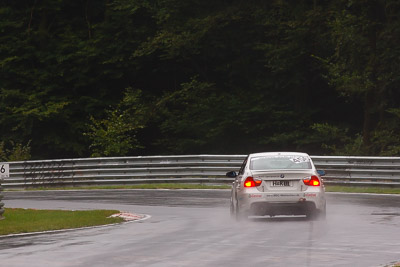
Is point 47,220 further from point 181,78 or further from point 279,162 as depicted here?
point 181,78

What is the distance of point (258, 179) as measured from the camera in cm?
1983

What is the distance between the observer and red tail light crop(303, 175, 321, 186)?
19.7m

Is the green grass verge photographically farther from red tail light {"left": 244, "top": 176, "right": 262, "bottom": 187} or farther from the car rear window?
the car rear window

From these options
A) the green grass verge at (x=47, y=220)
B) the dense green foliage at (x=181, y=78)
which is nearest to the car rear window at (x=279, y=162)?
the green grass verge at (x=47, y=220)

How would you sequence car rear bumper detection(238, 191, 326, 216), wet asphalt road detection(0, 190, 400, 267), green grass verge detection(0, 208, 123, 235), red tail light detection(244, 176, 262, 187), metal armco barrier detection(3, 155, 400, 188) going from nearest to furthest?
wet asphalt road detection(0, 190, 400, 267) → car rear bumper detection(238, 191, 326, 216) → red tail light detection(244, 176, 262, 187) → green grass verge detection(0, 208, 123, 235) → metal armco barrier detection(3, 155, 400, 188)

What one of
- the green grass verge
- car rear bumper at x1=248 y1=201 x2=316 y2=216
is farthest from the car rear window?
the green grass verge

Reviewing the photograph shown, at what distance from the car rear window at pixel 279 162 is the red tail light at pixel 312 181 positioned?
1.60 feet

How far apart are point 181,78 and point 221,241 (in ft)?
113

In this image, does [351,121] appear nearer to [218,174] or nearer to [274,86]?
[274,86]

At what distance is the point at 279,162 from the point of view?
20.7 m

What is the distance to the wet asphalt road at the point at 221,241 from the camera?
45.1 ft

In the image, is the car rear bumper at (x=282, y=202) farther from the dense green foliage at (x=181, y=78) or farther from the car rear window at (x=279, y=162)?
the dense green foliage at (x=181, y=78)

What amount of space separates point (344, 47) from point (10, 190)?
14101 millimetres

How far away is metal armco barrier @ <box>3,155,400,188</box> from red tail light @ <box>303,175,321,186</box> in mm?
11096
